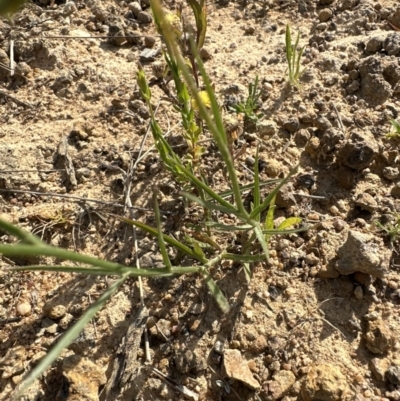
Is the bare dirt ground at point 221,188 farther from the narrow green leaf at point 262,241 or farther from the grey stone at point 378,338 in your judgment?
the narrow green leaf at point 262,241

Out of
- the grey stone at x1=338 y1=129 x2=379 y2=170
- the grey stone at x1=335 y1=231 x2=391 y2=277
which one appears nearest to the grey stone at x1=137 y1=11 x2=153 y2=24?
the grey stone at x1=338 y1=129 x2=379 y2=170

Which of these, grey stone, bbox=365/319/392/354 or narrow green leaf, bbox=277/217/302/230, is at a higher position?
narrow green leaf, bbox=277/217/302/230

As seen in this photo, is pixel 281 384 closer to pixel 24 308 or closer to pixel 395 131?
pixel 24 308

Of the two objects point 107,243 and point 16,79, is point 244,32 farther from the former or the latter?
point 107,243

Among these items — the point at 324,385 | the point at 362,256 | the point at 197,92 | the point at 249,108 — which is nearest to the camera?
the point at 197,92

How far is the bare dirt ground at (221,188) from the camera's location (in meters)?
1.67

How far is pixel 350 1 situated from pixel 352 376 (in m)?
2.22

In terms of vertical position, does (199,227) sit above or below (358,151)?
below

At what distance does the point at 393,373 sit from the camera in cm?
159

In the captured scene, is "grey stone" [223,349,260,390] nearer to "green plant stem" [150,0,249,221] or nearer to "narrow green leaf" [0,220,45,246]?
"green plant stem" [150,0,249,221]

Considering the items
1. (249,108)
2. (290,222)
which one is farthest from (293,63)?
(290,222)

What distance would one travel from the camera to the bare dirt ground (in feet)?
5.48

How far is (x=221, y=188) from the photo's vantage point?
2129 millimetres

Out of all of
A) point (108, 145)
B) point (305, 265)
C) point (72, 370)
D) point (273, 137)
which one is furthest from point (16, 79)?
point (305, 265)
